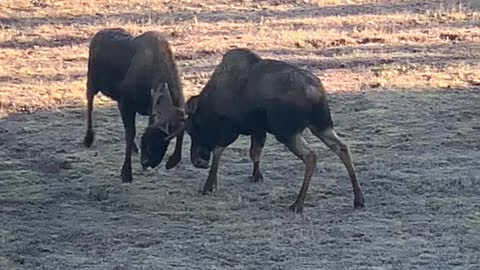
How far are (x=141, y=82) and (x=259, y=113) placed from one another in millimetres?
1574

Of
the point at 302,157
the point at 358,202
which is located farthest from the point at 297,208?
the point at 358,202

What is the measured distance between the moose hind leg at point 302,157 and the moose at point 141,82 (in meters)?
1.28

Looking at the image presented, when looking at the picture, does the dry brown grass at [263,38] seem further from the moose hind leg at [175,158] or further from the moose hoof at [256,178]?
the moose hoof at [256,178]

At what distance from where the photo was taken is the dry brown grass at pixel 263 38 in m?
18.5

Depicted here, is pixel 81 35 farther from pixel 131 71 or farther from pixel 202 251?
pixel 202 251

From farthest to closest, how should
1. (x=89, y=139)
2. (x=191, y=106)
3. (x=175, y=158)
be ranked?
(x=89, y=139), (x=175, y=158), (x=191, y=106)

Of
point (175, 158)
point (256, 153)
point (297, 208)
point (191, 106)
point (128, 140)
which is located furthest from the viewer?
point (128, 140)

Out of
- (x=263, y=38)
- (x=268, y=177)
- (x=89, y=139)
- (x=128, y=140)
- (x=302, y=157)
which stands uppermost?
(x=302, y=157)

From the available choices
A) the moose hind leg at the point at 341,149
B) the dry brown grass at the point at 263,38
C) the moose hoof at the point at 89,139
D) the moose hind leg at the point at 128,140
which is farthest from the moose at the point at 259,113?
the dry brown grass at the point at 263,38

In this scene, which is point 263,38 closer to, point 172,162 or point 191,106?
point 172,162

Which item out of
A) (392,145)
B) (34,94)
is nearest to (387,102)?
(392,145)

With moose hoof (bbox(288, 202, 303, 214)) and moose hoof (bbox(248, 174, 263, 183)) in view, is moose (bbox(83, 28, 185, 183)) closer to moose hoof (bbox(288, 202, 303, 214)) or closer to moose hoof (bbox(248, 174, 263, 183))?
moose hoof (bbox(248, 174, 263, 183))

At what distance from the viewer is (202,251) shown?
1006cm

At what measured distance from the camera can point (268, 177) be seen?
12.9 meters
